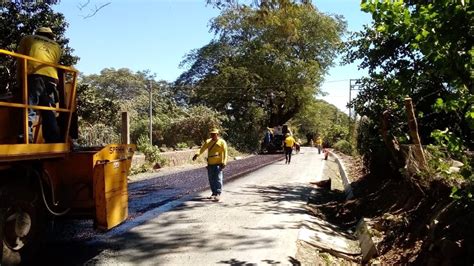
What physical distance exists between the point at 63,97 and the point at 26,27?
11611 millimetres

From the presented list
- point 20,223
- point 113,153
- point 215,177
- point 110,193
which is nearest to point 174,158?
point 215,177

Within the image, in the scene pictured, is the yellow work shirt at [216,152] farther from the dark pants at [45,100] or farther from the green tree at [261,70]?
the green tree at [261,70]

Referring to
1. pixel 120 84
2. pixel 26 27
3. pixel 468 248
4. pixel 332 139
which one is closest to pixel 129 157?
pixel 468 248

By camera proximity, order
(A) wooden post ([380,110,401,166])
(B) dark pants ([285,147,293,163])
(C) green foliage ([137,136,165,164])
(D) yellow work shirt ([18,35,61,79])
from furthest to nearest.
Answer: (B) dark pants ([285,147,293,163])
(C) green foliage ([137,136,165,164])
(A) wooden post ([380,110,401,166])
(D) yellow work shirt ([18,35,61,79])

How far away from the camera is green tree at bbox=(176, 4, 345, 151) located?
46938mm

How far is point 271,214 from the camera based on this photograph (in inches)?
420

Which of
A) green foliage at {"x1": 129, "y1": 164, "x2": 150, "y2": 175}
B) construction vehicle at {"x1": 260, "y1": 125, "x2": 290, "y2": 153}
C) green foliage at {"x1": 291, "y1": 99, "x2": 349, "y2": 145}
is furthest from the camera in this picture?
green foliage at {"x1": 291, "y1": 99, "x2": 349, "y2": 145}

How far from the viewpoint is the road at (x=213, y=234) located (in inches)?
280

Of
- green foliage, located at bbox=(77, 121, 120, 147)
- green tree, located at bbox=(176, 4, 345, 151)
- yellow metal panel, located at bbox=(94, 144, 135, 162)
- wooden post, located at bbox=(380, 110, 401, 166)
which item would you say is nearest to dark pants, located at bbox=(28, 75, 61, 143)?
yellow metal panel, located at bbox=(94, 144, 135, 162)

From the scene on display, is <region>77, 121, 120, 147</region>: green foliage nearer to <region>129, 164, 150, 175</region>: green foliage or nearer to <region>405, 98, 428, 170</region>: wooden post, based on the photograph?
<region>129, 164, 150, 175</region>: green foliage

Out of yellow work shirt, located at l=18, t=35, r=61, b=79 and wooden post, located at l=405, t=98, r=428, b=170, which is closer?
Result: yellow work shirt, located at l=18, t=35, r=61, b=79

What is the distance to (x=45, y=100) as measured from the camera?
635cm

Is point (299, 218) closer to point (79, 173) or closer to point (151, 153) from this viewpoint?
point (79, 173)

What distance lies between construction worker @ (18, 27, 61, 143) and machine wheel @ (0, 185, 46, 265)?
715 millimetres
